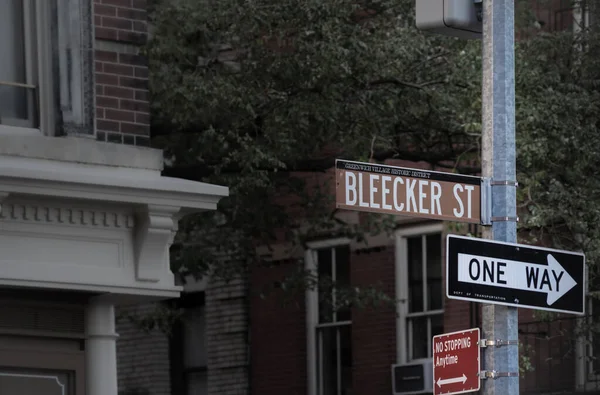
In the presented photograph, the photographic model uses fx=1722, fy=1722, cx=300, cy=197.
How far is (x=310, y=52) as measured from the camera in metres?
18.4

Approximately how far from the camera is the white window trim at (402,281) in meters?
23.3

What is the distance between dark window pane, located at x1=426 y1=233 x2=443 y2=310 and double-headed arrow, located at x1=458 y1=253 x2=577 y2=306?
42.6 ft

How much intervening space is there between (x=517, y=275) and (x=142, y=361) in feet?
59.3

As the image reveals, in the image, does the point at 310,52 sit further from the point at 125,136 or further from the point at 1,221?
the point at 1,221

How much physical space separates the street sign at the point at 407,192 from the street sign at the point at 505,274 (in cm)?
19

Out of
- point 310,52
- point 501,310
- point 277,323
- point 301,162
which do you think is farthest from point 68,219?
point 277,323

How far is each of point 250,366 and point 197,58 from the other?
6888mm

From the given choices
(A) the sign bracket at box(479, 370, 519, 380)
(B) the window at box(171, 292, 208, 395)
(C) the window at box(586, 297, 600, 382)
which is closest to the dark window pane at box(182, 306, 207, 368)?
(B) the window at box(171, 292, 208, 395)

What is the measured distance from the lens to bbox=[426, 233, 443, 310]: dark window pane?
2316 cm

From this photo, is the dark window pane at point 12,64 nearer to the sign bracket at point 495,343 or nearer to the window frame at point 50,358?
the window frame at point 50,358

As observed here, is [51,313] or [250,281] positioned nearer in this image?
[51,313]

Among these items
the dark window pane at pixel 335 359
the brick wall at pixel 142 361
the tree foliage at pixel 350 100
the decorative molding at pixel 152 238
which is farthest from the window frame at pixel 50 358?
the brick wall at pixel 142 361

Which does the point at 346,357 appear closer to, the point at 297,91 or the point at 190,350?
the point at 190,350

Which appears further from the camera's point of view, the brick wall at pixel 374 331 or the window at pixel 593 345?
the brick wall at pixel 374 331
